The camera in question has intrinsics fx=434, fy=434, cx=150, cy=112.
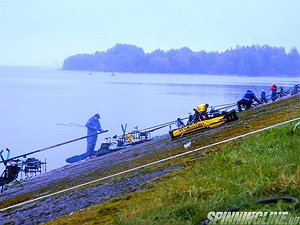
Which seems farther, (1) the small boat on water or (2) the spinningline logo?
(1) the small boat on water

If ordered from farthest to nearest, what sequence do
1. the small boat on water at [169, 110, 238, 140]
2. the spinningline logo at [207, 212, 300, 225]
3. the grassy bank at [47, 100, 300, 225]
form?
the small boat on water at [169, 110, 238, 140], the grassy bank at [47, 100, 300, 225], the spinningline logo at [207, 212, 300, 225]

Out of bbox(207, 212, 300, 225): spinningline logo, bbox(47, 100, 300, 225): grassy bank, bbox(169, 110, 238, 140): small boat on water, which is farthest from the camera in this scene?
bbox(169, 110, 238, 140): small boat on water

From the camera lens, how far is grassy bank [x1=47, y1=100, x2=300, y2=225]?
4188mm

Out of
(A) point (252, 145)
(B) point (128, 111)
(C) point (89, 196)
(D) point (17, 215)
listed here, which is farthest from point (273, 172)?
(B) point (128, 111)

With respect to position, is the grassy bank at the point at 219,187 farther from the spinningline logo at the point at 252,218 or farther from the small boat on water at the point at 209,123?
the small boat on water at the point at 209,123

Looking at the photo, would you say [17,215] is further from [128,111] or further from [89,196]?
[128,111]

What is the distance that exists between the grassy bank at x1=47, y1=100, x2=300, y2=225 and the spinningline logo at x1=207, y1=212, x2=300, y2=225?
0.15 m

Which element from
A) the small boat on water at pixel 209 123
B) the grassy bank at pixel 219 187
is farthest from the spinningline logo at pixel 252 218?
the small boat on water at pixel 209 123

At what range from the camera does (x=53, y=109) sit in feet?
273

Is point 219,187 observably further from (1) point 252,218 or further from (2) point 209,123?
(2) point 209,123

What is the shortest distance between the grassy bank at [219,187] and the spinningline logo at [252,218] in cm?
15

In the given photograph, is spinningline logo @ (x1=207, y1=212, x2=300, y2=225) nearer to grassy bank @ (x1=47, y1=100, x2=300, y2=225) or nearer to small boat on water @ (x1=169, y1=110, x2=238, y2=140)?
grassy bank @ (x1=47, y1=100, x2=300, y2=225)

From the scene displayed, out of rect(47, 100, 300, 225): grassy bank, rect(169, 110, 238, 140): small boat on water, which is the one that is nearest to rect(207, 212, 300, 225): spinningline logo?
rect(47, 100, 300, 225): grassy bank

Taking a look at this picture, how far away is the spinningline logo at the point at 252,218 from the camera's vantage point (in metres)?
3.43
